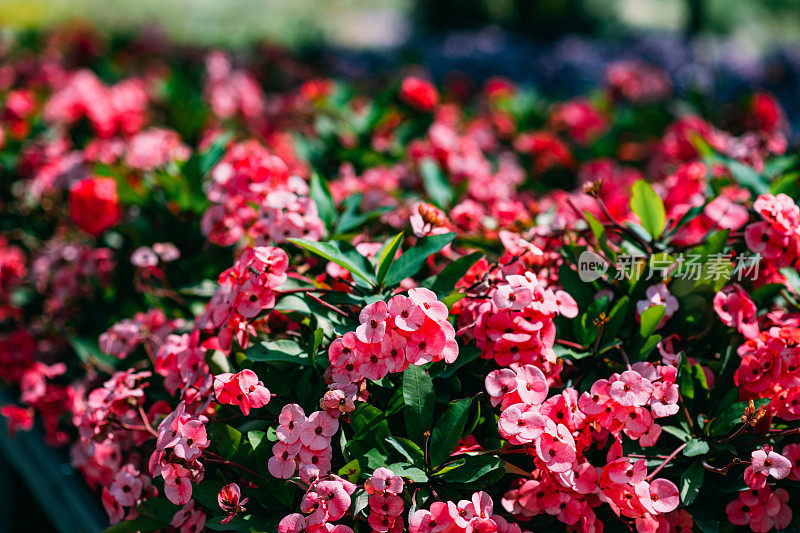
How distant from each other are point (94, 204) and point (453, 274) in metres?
1.21

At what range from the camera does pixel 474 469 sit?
121cm

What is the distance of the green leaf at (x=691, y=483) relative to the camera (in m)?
1.27

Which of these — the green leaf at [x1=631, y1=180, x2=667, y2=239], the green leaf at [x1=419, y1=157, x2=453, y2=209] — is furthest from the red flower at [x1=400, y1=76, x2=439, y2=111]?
the green leaf at [x1=631, y1=180, x2=667, y2=239]

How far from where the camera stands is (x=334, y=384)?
4.06ft

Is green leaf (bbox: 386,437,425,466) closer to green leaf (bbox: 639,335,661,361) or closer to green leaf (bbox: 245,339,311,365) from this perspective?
green leaf (bbox: 245,339,311,365)

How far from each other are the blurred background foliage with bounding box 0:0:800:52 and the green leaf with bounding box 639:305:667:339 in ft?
12.0

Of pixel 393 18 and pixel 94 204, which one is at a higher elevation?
pixel 94 204

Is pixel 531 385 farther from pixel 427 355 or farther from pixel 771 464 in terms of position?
pixel 771 464

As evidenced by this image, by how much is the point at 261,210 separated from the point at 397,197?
80cm

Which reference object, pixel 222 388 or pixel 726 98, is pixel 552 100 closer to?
pixel 726 98

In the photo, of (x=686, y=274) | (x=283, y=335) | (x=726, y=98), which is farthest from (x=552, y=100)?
(x=283, y=335)

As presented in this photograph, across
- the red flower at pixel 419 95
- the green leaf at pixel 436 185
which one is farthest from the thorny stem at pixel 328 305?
the red flower at pixel 419 95

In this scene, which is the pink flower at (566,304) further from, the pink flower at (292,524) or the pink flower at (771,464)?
the pink flower at (292,524)

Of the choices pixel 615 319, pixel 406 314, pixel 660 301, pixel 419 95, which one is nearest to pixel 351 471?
pixel 406 314
